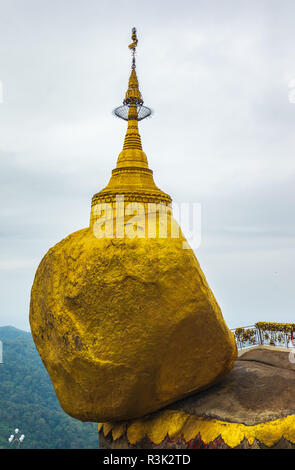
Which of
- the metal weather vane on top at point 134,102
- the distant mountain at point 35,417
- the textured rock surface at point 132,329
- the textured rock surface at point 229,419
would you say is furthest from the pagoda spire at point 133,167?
the distant mountain at point 35,417

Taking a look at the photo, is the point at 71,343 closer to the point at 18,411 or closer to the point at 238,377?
the point at 238,377

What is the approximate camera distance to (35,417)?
131 ft

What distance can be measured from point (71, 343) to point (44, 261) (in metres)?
2.09

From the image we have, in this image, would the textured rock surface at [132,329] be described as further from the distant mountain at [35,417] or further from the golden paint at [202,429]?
the distant mountain at [35,417]

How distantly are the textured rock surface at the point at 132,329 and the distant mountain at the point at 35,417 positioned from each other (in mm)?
30611

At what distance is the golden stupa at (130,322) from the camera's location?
6.05m

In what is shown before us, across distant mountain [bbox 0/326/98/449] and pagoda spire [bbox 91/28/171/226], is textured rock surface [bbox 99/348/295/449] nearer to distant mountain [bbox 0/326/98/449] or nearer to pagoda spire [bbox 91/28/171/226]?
pagoda spire [bbox 91/28/171/226]

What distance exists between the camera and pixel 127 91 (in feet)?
34.3

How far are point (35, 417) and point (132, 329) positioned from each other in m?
40.7

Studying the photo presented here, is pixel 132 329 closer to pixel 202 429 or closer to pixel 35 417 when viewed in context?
pixel 202 429

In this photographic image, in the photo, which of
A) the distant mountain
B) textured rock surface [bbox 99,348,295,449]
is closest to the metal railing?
textured rock surface [bbox 99,348,295,449]

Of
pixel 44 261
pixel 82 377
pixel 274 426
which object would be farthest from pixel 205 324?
pixel 44 261

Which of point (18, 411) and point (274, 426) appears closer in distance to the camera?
point (274, 426)
